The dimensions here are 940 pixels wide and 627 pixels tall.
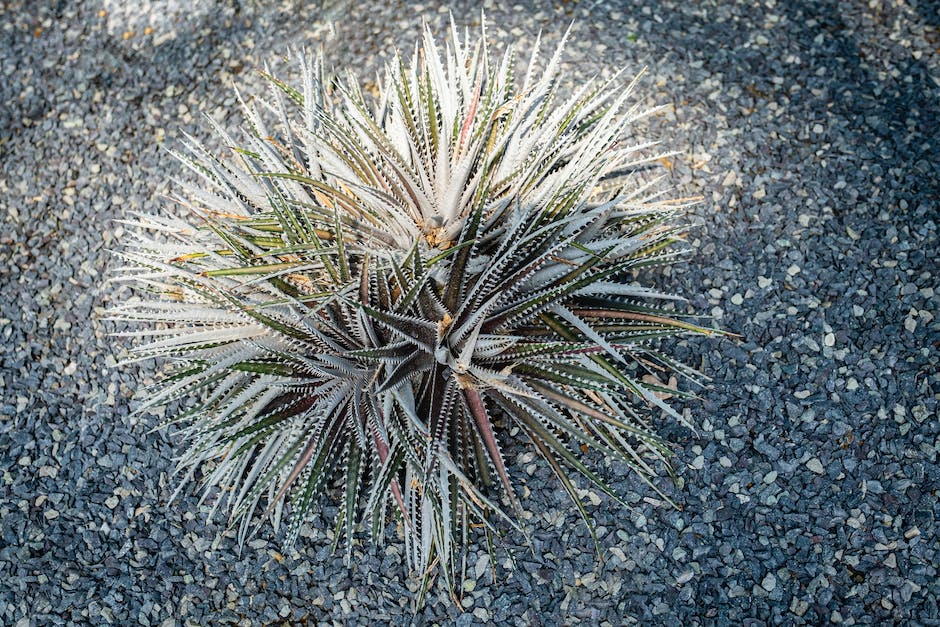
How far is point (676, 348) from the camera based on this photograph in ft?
7.89

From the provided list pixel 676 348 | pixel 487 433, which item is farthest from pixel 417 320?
pixel 676 348

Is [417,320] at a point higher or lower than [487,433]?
higher

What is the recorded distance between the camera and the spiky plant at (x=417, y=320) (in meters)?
1.96

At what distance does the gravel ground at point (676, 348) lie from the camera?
6.98 ft

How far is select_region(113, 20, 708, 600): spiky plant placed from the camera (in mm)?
1955

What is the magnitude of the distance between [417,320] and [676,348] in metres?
0.94

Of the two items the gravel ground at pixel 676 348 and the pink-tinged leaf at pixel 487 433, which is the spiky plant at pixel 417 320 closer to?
the pink-tinged leaf at pixel 487 433

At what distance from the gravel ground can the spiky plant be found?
194 millimetres

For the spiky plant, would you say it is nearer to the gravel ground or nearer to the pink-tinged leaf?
the pink-tinged leaf

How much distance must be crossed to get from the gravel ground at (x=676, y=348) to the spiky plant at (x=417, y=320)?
0.64ft

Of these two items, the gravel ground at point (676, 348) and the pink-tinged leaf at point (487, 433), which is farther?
the gravel ground at point (676, 348)

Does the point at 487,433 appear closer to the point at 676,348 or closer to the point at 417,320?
the point at 417,320

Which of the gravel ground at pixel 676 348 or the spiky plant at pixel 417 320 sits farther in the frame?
the gravel ground at pixel 676 348

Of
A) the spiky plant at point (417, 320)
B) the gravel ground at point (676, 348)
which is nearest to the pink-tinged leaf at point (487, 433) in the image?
the spiky plant at point (417, 320)
